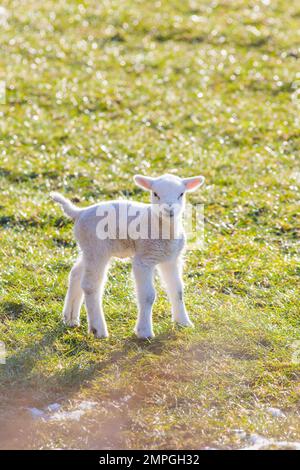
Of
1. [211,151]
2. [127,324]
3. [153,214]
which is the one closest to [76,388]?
[127,324]

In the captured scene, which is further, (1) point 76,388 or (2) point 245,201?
(2) point 245,201

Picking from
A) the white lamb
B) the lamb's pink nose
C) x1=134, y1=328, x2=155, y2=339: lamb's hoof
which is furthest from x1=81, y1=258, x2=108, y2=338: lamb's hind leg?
the lamb's pink nose

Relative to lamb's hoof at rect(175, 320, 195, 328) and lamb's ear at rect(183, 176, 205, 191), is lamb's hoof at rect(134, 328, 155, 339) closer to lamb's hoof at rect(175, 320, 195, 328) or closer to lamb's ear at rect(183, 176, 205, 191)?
lamb's hoof at rect(175, 320, 195, 328)

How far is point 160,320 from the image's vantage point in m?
8.45

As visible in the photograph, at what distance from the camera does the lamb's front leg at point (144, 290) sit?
7.69 m

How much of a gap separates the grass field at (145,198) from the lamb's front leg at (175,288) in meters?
0.14

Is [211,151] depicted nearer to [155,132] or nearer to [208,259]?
[155,132]

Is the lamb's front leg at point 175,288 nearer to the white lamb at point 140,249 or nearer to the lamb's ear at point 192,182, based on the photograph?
the white lamb at point 140,249

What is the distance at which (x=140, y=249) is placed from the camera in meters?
7.79

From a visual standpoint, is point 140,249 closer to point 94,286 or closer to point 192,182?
point 94,286

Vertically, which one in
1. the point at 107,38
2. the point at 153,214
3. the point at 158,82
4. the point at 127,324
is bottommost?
the point at 127,324

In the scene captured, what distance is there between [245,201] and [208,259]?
6.28ft

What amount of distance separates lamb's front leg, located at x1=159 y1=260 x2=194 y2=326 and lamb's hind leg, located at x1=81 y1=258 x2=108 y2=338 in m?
0.60

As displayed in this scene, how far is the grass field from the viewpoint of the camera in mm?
6969
